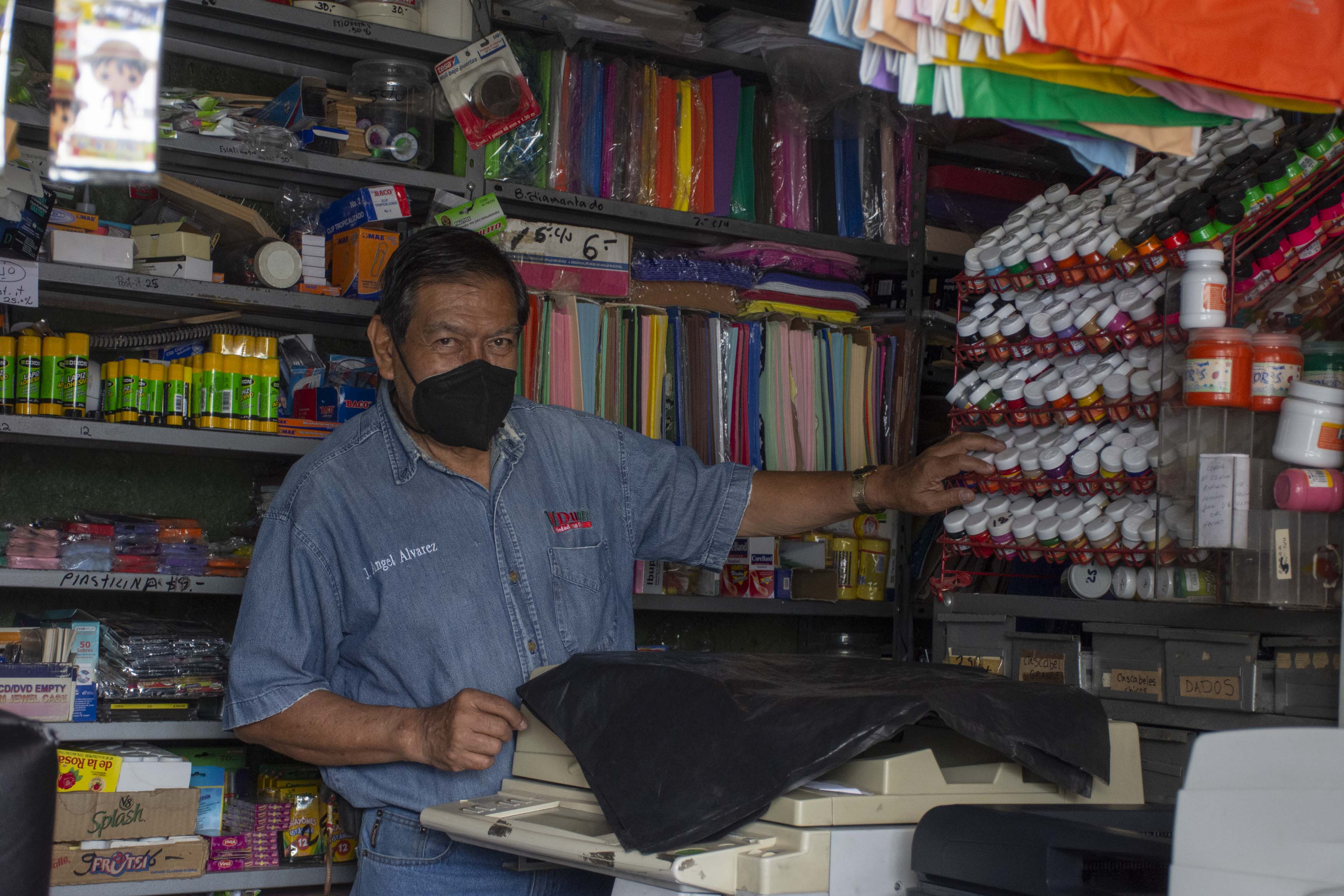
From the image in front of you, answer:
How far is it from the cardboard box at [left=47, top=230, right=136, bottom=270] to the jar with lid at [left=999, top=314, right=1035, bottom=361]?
1.67 meters

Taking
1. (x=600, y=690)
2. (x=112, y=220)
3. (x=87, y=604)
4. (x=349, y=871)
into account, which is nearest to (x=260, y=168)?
(x=112, y=220)

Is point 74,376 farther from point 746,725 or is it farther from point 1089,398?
point 1089,398

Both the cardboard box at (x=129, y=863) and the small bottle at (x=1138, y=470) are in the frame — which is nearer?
the small bottle at (x=1138, y=470)

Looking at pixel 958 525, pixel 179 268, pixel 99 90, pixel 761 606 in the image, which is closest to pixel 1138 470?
pixel 958 525

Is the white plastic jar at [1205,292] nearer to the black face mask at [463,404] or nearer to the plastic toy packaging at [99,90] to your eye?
the black face mask at [463,404]

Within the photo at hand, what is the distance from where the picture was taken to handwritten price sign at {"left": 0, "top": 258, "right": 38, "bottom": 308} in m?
2.30

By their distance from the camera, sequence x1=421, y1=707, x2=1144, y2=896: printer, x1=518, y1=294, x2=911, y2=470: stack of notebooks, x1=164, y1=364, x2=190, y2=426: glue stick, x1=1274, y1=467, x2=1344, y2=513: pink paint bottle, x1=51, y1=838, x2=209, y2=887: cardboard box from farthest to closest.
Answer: x1=518, y1=294, x2=911, y2=470: stack of notebooks < x1=164, y1=364, x2=190, y2=426: glue stick < x1=51, y1=838, x2=209, y2=887: cardboard box < x1=1274, y1=467, x2=1344, y2=513: pink paint bottle < x1=421, y1=707, x2=1144, y2=896: printer

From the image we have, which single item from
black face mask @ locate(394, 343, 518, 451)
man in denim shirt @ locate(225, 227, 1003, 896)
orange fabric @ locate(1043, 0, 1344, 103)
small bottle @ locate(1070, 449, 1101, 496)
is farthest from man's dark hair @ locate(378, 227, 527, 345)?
orange fabric @ locate(1043, 0, 1344, 103)

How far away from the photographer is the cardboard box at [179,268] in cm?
250

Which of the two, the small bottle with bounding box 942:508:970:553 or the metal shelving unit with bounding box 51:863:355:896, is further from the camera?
the metal shelving unit with bounding box 51:863:355:896

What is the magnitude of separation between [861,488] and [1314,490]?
0.69 metres

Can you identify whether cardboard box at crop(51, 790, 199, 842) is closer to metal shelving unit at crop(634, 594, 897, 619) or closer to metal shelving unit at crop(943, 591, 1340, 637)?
metal shelving unit at crop(634, 594, 897, 619)

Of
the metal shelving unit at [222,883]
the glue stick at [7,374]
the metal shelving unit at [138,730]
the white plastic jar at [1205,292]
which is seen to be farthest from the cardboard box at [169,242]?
the white plastic jar at [1205,292]

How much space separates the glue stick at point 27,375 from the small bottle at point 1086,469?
6.18 ft
